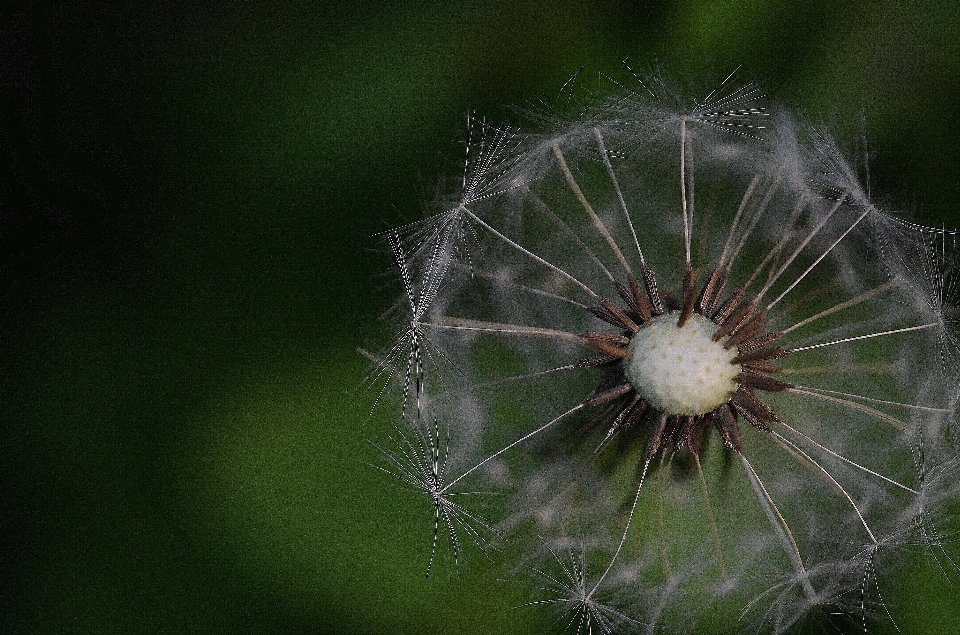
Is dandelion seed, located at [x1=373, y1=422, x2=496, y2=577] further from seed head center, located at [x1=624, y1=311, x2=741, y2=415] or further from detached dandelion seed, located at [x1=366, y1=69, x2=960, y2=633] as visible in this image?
seed head center, located at [x1=624, y1=311, x2=741, y2=415]

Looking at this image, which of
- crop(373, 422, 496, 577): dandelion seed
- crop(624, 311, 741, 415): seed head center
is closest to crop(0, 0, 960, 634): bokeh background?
crop(373, 422, 496, 577): dandelion seed

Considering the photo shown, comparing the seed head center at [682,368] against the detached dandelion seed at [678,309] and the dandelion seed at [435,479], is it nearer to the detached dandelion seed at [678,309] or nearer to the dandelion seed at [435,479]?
the detached dandelion seed at [678,309]

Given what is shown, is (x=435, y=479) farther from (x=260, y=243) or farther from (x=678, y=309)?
(x=260, y=243)

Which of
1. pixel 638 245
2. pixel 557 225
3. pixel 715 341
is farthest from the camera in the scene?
pixel 557 225

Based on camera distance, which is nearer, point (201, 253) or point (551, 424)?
point (551, 424)

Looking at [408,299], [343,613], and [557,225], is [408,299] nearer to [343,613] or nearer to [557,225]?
[557,225]

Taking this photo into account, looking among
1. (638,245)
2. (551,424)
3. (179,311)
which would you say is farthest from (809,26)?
(179,311)
